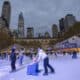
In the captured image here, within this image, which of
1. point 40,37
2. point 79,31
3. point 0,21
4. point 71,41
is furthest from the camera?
point 40,37

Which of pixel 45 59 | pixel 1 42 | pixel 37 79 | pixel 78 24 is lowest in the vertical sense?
pixel 37 79

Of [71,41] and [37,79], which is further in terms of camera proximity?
[71,41]

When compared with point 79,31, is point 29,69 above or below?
below

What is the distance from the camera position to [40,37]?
190875mm

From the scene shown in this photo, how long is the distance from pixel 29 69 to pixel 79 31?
105757 millimetres

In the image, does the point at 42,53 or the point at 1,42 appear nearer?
the point at 42,53

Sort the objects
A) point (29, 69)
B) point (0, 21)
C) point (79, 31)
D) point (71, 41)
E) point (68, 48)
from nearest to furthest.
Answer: point (29, 69) → point (68, 48) → point (71, 41) → point (79, 31) → point (0, 21)

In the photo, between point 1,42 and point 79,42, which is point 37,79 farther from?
point 79,42

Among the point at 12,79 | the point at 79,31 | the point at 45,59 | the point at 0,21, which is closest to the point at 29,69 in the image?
the point at 45,59

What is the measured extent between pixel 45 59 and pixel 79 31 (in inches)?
4221

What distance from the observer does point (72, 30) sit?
132 meters

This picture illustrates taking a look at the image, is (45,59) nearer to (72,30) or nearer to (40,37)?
(72,30)

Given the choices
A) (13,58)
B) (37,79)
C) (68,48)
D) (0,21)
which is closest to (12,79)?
(37,79)

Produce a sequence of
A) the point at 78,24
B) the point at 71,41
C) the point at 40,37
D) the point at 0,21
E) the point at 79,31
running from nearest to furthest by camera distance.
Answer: the point at 71,41 → the point at 79,31 → the point at 78,24 → the point at 0,21 → the point at 40,37
